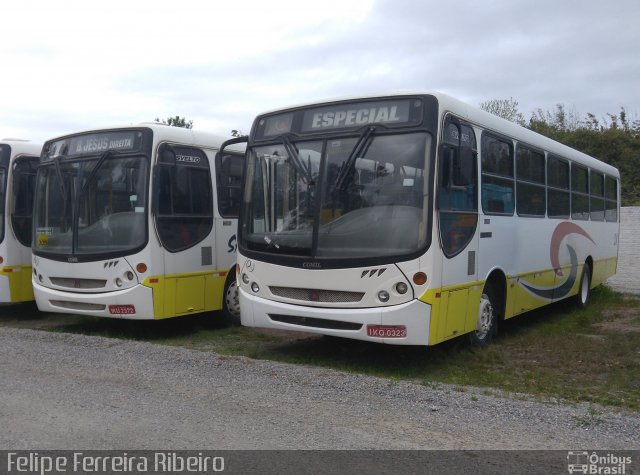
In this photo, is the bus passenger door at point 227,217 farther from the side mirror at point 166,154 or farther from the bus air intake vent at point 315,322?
the bus air intake vent at point 315,322

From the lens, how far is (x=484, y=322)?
9.17 meters

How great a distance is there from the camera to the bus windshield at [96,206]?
388 inches

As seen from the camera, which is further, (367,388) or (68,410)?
(367,388)

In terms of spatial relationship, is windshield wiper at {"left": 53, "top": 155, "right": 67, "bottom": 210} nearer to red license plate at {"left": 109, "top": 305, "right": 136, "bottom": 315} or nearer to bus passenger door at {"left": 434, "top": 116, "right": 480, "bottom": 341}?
red license plate at {"left": 109, "top": 305, "right": 136, "bottom": 315}

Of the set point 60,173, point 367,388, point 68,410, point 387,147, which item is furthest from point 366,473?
point 60,173

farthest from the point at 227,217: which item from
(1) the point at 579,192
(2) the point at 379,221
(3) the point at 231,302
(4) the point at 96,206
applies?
(1) the point at 579,192

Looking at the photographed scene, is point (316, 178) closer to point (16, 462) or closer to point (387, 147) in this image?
point (387, 147)

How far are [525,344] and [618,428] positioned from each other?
14.5 feet

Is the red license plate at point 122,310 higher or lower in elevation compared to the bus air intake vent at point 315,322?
lower

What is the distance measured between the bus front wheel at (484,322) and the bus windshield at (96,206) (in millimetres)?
4661

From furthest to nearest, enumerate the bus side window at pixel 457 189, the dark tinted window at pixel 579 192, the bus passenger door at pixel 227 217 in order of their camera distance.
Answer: the dark tinted window at pixel 579 192 < the bus passenger door at pixel 227 217 < the bus side window at pixel 457 189

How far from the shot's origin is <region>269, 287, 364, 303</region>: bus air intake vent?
782cm

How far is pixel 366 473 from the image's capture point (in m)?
4.81

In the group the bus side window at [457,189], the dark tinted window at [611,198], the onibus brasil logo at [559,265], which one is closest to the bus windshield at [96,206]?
the bus side window at [457,189]
